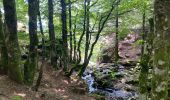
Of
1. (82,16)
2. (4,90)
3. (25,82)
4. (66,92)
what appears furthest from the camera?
(82,16)

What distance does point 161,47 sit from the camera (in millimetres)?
5328

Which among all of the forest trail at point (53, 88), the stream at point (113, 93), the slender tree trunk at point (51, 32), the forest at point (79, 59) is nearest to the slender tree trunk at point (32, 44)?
the forest at point (79, 59)

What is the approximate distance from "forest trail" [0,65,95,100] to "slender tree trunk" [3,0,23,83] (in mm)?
372

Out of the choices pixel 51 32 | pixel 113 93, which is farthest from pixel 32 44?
pixel 113 93

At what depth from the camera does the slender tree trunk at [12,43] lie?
35.3ft

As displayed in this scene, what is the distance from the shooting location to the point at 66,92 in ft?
47.1

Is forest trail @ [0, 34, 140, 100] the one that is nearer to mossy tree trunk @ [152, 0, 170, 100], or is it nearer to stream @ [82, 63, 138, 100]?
stream @ [82, 63, 138, 100]

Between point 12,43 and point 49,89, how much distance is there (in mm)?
3509

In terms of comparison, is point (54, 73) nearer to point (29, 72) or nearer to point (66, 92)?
point (66, 92)

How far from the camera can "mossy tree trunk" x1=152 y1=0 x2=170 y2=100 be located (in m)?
5.29

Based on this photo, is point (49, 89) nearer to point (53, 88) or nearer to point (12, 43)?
point (53, 88)

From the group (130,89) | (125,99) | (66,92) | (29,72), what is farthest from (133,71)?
(29,72)

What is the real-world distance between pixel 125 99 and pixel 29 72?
21.7ft

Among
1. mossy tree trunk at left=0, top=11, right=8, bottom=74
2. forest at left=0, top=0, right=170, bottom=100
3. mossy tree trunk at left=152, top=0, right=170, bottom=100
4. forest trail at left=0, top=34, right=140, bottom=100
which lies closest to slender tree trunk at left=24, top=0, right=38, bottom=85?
forest at left=0, top=0, right=170, bottom=100
